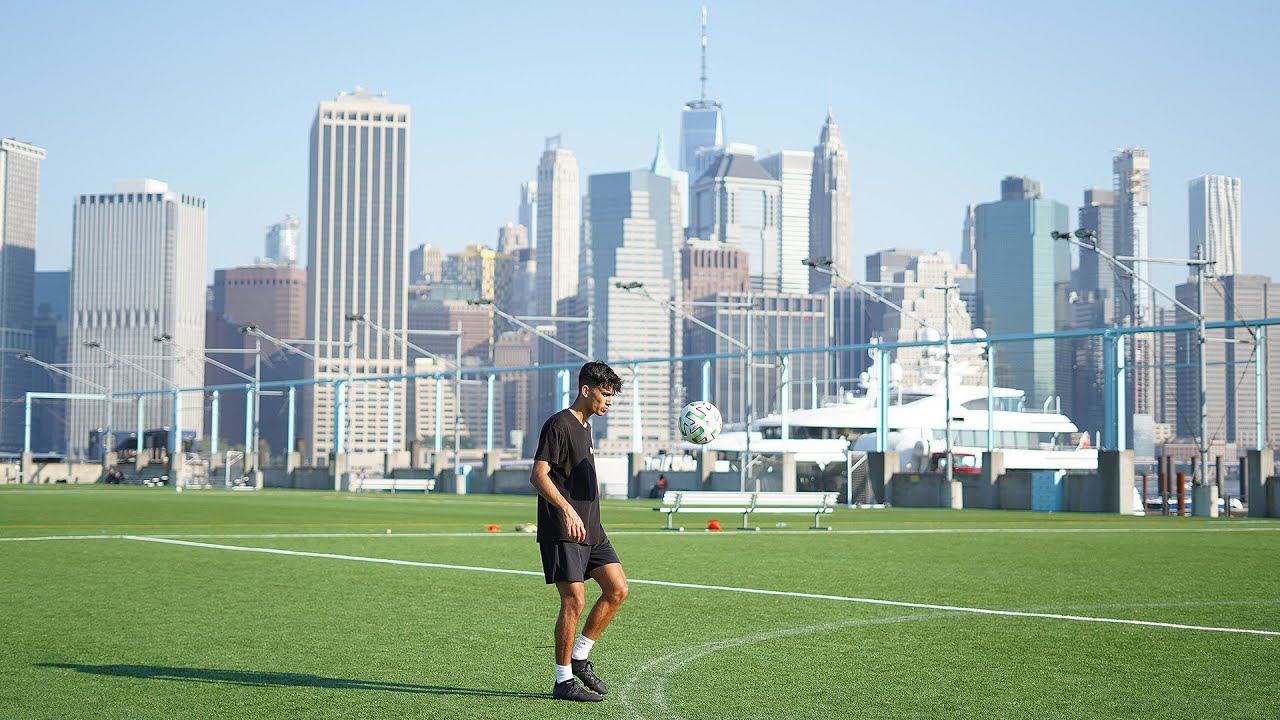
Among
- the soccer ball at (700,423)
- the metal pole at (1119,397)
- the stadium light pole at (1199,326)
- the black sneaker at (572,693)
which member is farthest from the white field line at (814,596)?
the metal pole at (1119,397)

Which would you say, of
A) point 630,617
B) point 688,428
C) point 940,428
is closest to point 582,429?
point 630,617

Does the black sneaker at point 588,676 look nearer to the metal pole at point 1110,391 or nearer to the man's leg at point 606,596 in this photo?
the man's leg at point 606,596

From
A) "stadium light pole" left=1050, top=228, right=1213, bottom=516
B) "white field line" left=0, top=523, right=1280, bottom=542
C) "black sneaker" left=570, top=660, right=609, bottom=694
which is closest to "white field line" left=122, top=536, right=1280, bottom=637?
"white field line" left=0, top=523, right=1280, bottom=542

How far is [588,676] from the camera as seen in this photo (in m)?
8.54

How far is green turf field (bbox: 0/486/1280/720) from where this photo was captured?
843 cm

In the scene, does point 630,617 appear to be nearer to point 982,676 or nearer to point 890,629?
point 890,629

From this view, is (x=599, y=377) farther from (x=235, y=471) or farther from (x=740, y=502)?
(x=235, y=471)

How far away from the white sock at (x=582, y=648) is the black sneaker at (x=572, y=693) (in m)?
0.16

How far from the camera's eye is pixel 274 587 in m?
14.4

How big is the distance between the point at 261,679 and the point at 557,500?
2.20 metres

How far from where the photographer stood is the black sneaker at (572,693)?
27.5 ft

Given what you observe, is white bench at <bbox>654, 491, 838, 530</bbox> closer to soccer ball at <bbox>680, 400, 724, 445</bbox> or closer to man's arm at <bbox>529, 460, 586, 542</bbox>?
soccer ball at <bbox>680, 400, 724, 445</bbox>

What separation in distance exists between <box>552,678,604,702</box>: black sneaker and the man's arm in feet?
2.67

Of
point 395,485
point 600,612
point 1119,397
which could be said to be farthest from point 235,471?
point 600,612
